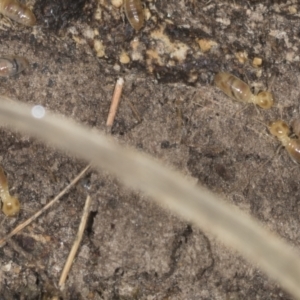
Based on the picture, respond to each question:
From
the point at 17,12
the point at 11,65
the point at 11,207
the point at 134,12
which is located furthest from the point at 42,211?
the point at 134,12

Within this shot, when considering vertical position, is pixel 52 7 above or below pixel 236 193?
above

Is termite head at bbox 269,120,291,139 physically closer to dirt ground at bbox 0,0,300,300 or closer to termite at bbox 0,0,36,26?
dirt ground at bbox 0,0,300,300

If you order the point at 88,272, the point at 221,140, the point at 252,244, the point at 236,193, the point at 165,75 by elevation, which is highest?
the point at 165,75

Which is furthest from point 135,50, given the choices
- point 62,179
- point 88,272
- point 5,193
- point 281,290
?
point 281,290

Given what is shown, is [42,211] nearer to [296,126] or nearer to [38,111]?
[38,111]

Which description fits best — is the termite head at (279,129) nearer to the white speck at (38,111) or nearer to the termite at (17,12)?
the white speck at (38,111)

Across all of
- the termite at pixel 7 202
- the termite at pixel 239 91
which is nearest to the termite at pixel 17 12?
the termite at pixel 7 202

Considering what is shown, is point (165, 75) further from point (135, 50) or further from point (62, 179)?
point (62, 179)
